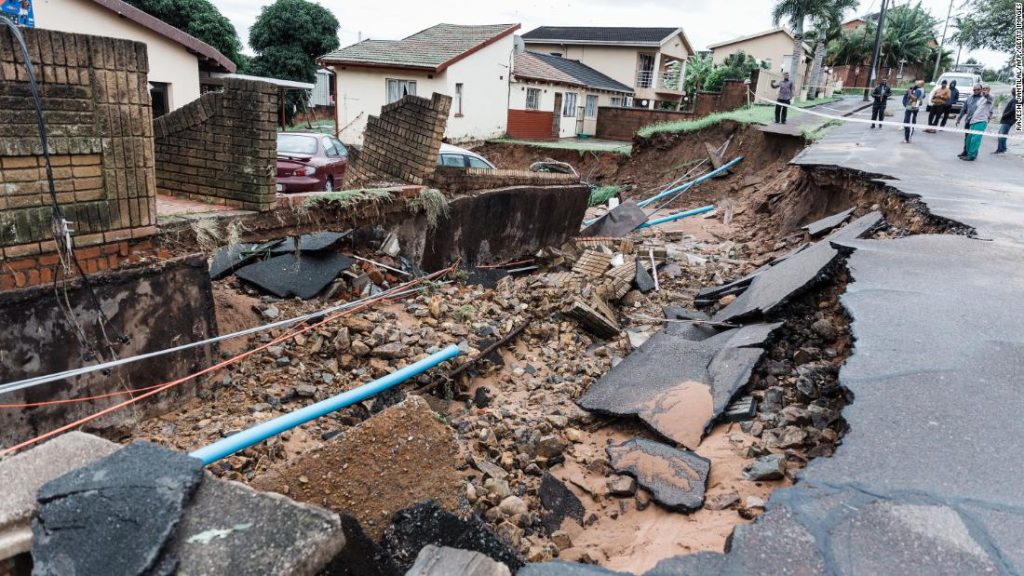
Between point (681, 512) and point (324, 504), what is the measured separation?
193 centimetres

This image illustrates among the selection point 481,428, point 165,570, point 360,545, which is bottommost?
point 481,428

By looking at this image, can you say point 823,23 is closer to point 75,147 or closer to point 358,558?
point 75,147

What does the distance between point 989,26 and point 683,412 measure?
49.2m

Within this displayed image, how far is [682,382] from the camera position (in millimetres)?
4730

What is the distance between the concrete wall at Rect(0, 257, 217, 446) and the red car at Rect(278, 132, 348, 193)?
5.45 m

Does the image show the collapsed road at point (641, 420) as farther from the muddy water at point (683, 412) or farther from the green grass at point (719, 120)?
the green grass at point (719, 120)

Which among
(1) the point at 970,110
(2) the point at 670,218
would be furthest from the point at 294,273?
(1) the point at 970,110

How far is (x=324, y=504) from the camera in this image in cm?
298

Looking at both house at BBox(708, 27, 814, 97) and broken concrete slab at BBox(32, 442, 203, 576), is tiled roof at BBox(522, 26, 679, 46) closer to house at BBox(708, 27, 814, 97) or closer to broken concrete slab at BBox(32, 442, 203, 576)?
house at BBox(708, 27, 814, 97)

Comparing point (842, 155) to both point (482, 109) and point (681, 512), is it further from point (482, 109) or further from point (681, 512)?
point (482, 109)

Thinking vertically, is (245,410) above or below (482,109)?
below

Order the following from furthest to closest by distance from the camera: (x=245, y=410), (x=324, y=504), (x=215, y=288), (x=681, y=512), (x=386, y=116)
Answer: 1. (x=386, y=116)
2. (x=215, y=288)
3. (x=245, y=410)
4. (x=681, y=512)
5. (x=324, y=504)

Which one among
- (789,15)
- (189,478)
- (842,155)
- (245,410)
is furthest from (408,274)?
(789,15)

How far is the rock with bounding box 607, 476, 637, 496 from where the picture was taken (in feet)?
12.3
